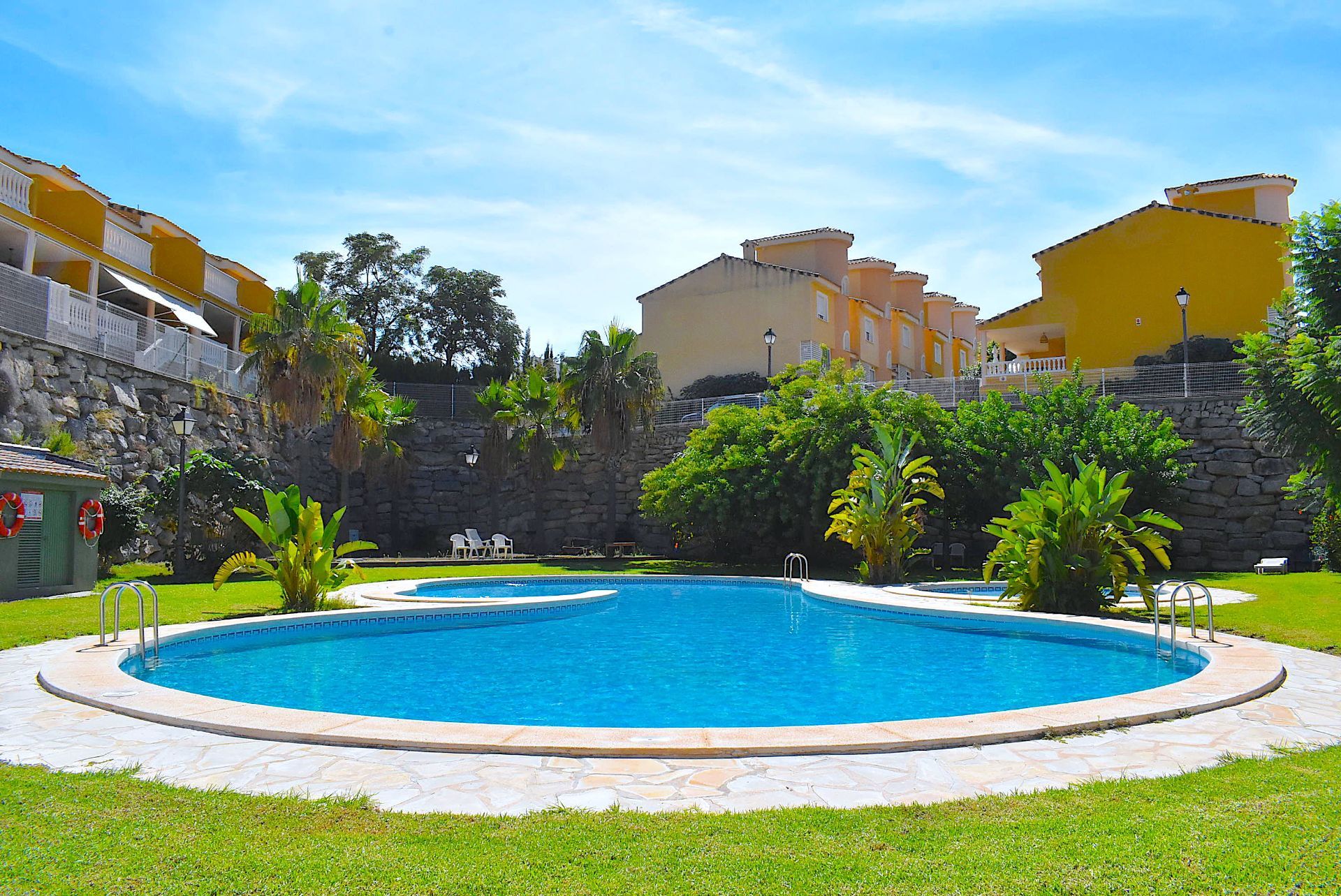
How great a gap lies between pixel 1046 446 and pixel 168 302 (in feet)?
81.1

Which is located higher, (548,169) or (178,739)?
(548,169)

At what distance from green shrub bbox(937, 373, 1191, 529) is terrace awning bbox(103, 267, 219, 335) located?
72.4ft

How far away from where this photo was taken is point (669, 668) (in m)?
10.3

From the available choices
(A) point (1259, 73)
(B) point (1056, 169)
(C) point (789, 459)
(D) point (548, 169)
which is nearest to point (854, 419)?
(C) point (789, 459)

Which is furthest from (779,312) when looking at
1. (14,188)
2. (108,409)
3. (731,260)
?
(14,188)

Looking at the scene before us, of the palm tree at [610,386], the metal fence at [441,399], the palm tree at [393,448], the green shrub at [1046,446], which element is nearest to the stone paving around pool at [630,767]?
the green shrub at [1046,446]

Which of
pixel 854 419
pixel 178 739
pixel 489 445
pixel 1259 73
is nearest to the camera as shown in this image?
pixel 178 739

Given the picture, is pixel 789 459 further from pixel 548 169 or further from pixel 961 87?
pixel 961 87

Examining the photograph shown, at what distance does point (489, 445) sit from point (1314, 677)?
82.9 ft

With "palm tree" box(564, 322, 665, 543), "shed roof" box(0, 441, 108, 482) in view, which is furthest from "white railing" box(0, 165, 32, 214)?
"palm tree" box(564, 322, 665, 543)

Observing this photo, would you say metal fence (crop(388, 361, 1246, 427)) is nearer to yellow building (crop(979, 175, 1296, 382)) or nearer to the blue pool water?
yellow building (crop(979, 175, 1296, 382))

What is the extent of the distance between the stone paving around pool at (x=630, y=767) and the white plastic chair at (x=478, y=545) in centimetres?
2272

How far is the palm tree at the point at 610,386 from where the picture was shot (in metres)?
27.2

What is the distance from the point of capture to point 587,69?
12250mm
